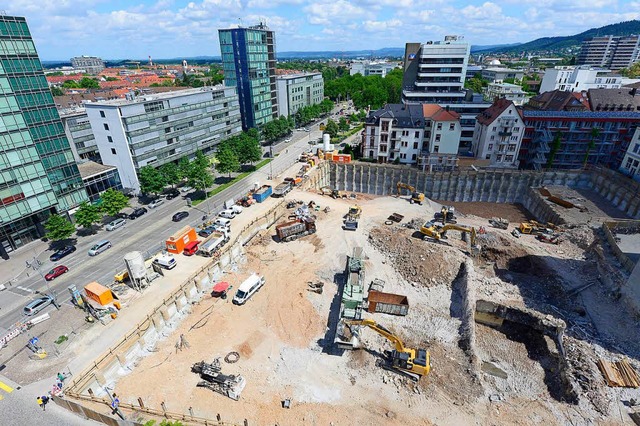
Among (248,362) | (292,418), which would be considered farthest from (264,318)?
(292,418)

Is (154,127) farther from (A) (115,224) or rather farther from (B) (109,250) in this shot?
(B) (109,250)

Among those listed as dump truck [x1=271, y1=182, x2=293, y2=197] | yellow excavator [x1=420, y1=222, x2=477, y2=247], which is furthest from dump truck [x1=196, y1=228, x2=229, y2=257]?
yellow excavator [x1=420, y1=222, x2=477, y2=247]

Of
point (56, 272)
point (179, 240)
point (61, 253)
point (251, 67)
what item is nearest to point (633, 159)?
point (179, 240)

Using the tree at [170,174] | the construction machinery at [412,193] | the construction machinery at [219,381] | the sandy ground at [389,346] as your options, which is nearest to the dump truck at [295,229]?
the sandy ground at [389,346]

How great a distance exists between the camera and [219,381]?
107 feet

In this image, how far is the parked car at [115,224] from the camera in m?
61.9

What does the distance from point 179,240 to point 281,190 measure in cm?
2784

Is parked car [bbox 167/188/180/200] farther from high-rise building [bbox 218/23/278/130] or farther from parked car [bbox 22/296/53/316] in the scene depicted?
high-rise building [bbox 218/23/278/130]

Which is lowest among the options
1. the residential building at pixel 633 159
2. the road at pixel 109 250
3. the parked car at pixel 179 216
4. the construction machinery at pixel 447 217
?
the construction machinery at pixel 447 217

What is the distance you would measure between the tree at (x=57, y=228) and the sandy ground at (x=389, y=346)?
1200 inches

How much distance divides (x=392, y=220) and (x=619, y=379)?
41434mm

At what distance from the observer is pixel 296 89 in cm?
13912

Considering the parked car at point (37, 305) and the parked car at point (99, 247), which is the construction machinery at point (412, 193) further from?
the parked car at point (37, 305)

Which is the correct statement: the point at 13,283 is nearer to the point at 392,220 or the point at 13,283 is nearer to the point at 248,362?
the point at 248,362
